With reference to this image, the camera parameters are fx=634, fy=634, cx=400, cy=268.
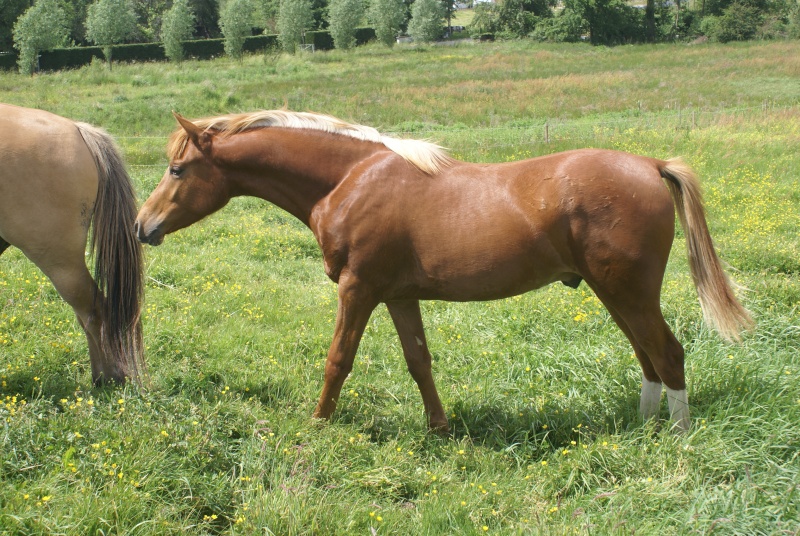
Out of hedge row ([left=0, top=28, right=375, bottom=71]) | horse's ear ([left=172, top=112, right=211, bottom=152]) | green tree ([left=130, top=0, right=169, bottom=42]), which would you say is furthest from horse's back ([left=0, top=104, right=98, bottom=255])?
green tree ([left=130, top=0, right=169, bottom=42])

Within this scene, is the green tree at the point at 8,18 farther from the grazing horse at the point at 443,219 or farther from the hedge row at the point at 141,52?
the grazing horse at the point at 443,219

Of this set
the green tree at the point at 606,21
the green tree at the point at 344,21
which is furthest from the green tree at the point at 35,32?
the green tree at the point at 606,21

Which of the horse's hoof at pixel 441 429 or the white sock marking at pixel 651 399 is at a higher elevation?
the white sock marking at pixel 651 399

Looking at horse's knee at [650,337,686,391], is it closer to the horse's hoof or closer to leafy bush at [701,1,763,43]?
the horse's hoof

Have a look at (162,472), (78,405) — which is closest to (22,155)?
(78,405)

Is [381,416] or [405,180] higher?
[405,180]

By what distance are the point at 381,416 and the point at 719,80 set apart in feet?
112

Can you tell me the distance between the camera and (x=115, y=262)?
14.8 feet

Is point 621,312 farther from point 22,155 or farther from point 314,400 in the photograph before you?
point 22,155

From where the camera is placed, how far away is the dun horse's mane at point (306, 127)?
4031 millimetres

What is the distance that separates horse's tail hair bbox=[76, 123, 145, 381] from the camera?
14.5 feet

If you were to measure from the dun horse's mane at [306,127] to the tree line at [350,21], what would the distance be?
157 feet

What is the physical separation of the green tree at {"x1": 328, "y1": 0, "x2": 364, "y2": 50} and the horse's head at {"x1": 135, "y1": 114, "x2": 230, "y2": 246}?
5619cm

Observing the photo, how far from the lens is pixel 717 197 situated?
10.1 m
